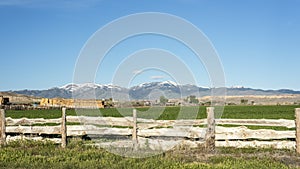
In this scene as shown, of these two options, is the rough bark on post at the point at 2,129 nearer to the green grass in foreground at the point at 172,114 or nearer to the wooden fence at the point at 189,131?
the wooden fence at the point at 189,131

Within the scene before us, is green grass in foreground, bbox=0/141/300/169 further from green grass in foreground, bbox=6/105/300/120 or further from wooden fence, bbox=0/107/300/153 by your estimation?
green grass in foreground, bbox=6/105/300/120

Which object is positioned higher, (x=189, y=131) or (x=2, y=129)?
(x=2, y=129)

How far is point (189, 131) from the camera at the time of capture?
643 inches

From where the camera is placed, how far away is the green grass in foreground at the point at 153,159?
12062 millimetres

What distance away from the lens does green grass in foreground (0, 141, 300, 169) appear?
1206 centimetres

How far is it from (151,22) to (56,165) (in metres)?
7.74

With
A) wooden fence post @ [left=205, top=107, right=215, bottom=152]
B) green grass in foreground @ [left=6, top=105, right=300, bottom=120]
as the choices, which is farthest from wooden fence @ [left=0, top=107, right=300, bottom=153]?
green grass in foreground @ [left=6, top=105, right=300, bottom=120]

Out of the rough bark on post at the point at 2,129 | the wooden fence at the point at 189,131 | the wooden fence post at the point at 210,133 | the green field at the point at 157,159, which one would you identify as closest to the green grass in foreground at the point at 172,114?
the wooden fence at the point at 189,131

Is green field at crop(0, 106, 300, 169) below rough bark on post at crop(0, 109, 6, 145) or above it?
below

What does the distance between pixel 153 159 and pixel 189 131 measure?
146 inches

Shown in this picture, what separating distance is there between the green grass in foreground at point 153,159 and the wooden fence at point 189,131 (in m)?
0.65

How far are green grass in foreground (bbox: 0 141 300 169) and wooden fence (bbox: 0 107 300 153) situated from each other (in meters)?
0.65

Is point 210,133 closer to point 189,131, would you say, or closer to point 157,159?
point 189,131

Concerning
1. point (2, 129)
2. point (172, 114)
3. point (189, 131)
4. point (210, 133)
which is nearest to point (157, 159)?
point (210, 133)
